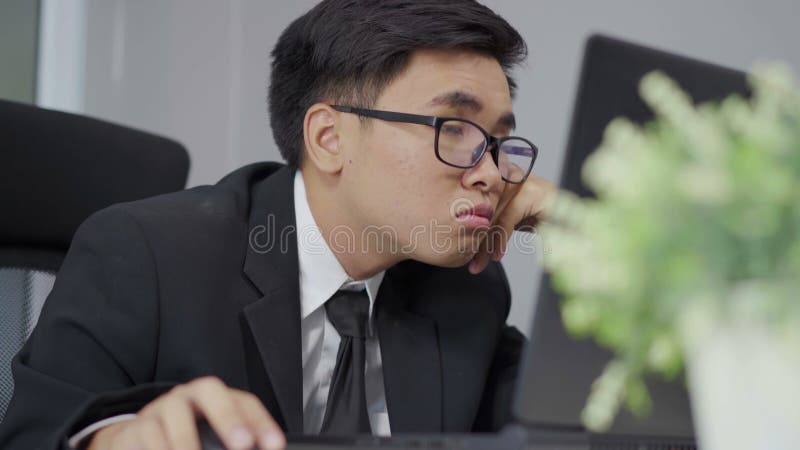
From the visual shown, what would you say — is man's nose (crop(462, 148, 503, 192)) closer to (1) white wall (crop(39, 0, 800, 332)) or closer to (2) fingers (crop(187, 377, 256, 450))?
(1) white wall (crop(39, 0, 800, 332))

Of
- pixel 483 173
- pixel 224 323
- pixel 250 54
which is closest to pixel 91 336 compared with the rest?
pixel 224 323

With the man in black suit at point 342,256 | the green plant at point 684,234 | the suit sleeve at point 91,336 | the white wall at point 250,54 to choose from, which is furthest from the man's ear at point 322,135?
the green plant at point 684,234

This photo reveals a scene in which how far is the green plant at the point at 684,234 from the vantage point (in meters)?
0.38

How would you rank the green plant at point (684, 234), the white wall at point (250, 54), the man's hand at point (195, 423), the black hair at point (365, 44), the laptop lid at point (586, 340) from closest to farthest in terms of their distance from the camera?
1. the green plant at point (684, 234)
2. the laptop lid at point (586, 340)
3. the man's hand at point (195, 423)
4. the black hair at point (365, 44)
5. the white wall at point (250, 54)

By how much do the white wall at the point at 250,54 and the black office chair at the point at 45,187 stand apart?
0.82 metres

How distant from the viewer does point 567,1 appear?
6.20 feet

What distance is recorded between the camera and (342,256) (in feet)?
4.43

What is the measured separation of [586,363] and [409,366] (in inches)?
29.8

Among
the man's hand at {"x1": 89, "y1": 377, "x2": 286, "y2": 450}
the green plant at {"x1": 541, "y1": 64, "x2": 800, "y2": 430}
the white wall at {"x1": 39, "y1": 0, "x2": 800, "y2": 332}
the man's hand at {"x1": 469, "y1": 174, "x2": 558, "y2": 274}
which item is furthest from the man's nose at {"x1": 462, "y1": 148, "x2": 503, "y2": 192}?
the green plant at {"x1": 541, "y1": 64, "x2": 800, "y2": 430}

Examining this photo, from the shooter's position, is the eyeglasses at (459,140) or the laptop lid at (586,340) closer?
the laptop lid at (586,340)

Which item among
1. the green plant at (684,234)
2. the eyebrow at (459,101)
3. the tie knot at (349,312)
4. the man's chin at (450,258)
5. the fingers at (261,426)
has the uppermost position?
the green plant at (684,234)

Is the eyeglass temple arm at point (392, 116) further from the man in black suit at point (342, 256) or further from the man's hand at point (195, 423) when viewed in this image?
the man's hand at point (195, 423)

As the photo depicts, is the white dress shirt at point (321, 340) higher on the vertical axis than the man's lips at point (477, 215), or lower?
lower

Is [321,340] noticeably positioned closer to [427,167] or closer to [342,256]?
[342,256]
